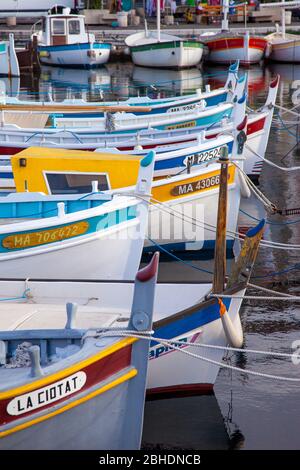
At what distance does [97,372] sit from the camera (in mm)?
8562

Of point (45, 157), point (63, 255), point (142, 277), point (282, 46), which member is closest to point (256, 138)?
point (45, 157)

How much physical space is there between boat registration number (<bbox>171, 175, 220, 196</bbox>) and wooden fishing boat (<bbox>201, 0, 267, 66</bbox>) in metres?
32.0

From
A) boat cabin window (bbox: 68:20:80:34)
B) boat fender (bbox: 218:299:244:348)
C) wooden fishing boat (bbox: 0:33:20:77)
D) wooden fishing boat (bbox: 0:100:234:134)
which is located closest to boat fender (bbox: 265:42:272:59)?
boat cabin window (bbox: 68:20:80:34)

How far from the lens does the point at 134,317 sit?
859 cm

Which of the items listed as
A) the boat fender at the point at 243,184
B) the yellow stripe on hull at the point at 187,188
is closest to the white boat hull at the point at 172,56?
the boat fender at the point at 243,184

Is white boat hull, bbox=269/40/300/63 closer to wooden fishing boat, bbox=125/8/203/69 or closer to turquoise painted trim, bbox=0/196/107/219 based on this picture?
wooden fishing boat, bbox=125/8/203/69

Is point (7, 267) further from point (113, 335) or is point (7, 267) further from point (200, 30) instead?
point (200, 30)

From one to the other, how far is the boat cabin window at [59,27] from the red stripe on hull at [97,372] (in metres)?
42.3

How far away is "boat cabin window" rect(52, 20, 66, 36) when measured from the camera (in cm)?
4906

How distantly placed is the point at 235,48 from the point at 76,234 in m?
36.2

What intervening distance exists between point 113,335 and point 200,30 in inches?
1911

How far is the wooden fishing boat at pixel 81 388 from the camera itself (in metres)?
8.34

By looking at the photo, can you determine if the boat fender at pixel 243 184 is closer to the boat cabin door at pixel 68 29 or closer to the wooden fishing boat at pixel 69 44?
the wooden fishing boat at pixel 69 44
